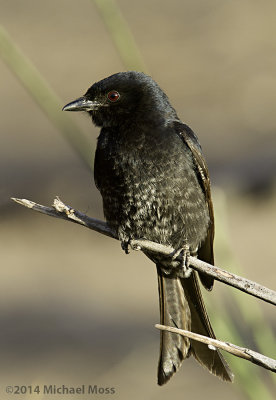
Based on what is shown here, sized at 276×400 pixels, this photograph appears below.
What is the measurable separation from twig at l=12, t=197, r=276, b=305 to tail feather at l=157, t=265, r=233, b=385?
36 cm

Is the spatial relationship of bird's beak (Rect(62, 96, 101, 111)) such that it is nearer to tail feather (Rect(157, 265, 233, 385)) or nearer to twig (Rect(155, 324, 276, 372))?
tail feather (Rect(157, 265, 233, 385))

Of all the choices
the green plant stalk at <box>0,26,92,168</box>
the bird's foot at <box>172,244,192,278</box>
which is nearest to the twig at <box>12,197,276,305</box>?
the bird's foot at <box>172,244,192,278</box>

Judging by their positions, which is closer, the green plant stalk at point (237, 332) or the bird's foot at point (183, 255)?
the green plant stalk at point (237, 332)

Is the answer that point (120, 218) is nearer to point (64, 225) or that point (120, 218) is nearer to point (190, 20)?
Answer: point (64, 225)

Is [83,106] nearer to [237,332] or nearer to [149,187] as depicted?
[149,187]

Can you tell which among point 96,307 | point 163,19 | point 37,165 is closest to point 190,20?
point 163,19

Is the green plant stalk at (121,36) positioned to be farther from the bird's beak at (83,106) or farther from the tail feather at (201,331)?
the tail feather at (201,331)

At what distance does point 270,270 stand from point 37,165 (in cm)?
300

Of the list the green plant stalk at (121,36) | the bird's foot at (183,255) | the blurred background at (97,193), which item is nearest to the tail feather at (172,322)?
the bird's foot at (183,255)

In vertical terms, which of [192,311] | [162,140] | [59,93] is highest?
[59,93]

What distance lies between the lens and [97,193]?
10062mm

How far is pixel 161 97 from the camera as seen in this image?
4727 millimetres

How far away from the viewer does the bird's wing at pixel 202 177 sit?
181 inches

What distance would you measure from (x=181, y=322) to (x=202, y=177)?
70 centimetres
